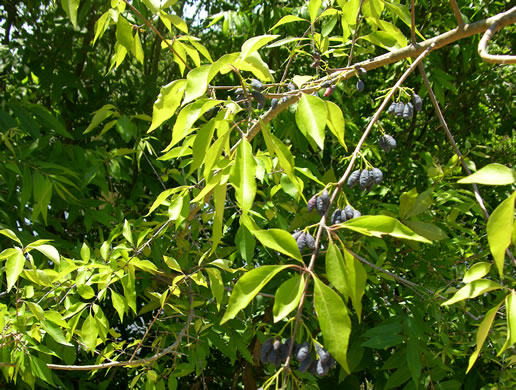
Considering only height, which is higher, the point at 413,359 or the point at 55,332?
the point at 55,332

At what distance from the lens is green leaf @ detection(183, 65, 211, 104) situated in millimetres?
782

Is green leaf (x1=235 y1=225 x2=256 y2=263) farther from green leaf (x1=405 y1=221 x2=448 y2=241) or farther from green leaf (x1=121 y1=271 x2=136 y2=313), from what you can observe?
green leaf (x1=405 y1=221 x2=448 y2=241)

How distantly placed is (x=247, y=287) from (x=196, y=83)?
11.4 inches

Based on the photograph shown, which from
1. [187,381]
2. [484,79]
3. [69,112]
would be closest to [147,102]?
[69,112]

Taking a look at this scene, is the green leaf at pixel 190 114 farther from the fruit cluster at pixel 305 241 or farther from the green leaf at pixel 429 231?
the green leaf at pixel 429 231

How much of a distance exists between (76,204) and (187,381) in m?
1.25

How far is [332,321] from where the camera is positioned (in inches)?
26.8

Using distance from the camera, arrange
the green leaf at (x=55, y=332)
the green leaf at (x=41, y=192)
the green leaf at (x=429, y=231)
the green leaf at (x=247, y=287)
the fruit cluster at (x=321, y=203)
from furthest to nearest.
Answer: the green leaf at (x=41, y=192) < the green leaf at (x=55, y=332) < the green leaf at (x=429, y=231) < the fruit cluster at (x=321, y=203) < the green leaf at (x=247, y=287)

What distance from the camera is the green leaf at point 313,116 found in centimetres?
79

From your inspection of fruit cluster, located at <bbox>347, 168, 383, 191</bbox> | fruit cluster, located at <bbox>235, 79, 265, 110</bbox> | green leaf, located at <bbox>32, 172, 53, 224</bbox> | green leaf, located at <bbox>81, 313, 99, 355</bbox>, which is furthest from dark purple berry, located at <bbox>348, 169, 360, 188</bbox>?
green leaf, located at <bbox>32, 172, 53, 224</bbox>

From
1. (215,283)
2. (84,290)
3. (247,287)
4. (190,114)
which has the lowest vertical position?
(215,283)

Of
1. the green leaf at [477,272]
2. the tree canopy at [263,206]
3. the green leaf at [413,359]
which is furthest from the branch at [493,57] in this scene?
the green leaf at [413,359]

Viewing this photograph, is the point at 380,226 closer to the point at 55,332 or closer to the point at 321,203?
the point at 321,203

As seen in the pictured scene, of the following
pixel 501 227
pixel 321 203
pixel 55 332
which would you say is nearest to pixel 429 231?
pixel 321 203
